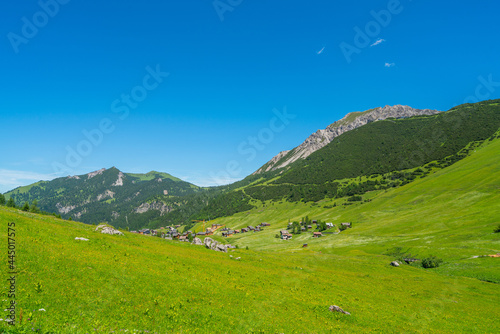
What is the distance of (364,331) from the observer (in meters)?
24.3

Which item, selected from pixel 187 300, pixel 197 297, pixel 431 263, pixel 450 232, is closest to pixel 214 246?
pixel 197 297

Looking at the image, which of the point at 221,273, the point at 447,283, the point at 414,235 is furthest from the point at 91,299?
the point at 414,235

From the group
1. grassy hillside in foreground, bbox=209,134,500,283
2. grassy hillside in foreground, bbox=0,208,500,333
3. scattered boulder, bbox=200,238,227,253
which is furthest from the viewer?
grassy hillside in foreground, bbox=209,134,500,283

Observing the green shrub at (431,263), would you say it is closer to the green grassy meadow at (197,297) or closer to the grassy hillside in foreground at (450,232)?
the grassy hillside in foreground at (450,232)

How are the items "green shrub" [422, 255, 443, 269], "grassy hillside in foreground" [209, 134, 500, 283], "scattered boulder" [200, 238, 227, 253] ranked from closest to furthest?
"scattered boulder" [200, 238, 227, 253]
"green shrub" [422, 255, 443, 269]
"grassy hillside in foreground" [209, 134, 500, 283]

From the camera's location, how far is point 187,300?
71.6ft

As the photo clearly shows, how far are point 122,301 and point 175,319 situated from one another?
4.51 m

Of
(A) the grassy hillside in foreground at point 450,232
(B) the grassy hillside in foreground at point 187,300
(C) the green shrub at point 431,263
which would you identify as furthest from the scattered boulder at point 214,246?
(C) the green shrub at point 431,263

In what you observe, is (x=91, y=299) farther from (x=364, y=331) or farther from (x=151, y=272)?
(x=364, y=331)

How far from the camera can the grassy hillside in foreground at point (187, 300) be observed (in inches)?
643

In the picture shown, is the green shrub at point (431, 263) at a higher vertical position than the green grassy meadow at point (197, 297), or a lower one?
lower

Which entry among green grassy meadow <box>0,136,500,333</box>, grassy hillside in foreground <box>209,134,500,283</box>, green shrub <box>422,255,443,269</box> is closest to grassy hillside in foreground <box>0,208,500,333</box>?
green grassy meadow <box>0,136,500,333</box>

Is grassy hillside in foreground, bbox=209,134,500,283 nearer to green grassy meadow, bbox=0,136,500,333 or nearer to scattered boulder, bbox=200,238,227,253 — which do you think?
green grassy meadow, bbox=0,136,500,333

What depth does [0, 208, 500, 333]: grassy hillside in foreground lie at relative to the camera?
16328 millimetres
